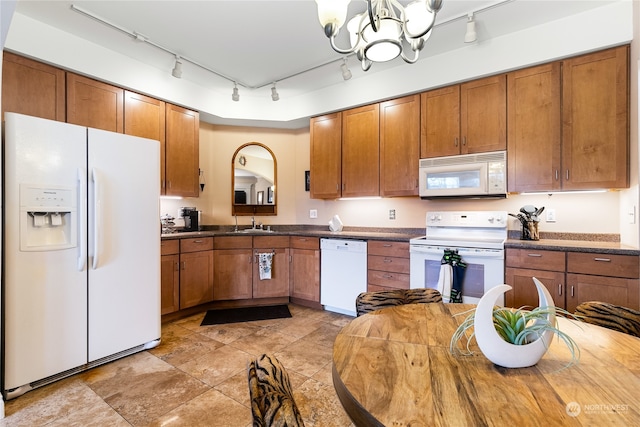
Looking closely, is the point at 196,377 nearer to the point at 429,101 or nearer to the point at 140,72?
the point at 140,72

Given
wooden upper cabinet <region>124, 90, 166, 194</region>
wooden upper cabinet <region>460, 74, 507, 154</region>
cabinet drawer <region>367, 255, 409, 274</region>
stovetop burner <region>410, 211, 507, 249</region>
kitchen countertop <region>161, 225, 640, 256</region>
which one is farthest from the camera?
wooden upper cabinet <region>124, 90, 166, 194</region>

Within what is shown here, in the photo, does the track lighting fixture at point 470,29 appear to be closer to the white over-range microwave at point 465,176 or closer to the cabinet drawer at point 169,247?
the white over-range microwave at point 465,176

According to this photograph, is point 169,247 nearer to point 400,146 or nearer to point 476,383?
point 400,146

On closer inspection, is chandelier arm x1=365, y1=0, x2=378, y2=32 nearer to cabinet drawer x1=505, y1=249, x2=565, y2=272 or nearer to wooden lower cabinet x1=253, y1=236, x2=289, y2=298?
cabinet drawer x1=505, y1=249, x2=565, y2=272

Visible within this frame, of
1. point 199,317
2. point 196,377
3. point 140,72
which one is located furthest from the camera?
point 199,317

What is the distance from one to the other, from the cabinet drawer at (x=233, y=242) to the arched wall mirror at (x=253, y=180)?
0.72m

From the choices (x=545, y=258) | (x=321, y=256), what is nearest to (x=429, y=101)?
(x=545, y=258)

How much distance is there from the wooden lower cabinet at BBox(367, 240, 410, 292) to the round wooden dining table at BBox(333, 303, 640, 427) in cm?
187

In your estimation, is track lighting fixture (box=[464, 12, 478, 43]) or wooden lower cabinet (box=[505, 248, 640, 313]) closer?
wooden lower cabinet (box=[505, 248, 640, 313])

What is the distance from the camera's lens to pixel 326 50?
2936 millimetres

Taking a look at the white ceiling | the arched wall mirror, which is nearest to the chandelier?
the white ceiling

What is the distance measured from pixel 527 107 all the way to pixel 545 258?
4.36 ft

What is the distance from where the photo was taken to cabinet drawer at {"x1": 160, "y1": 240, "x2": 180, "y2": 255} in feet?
9.96

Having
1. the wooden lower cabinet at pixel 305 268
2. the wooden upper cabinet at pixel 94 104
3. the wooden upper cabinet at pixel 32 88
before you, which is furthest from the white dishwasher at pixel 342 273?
the wooden upper cabinet at pixel 32 88
